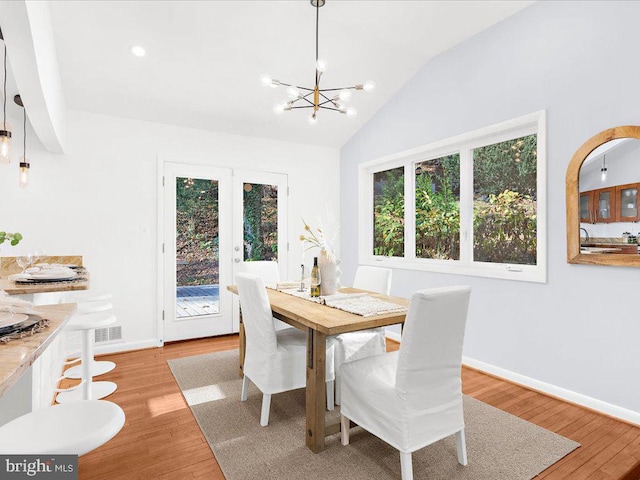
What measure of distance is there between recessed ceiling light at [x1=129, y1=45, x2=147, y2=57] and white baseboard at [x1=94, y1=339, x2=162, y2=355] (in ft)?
8.90

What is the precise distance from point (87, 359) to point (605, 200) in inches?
145

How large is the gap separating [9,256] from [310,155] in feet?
10.8

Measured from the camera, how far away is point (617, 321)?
7.88 feet

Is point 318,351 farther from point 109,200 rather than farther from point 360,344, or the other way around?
point 109,200

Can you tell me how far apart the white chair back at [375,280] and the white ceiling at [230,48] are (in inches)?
76.6

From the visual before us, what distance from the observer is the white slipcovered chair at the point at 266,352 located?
2.19 meters

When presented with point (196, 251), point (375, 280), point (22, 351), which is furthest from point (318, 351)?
point (196, 251)

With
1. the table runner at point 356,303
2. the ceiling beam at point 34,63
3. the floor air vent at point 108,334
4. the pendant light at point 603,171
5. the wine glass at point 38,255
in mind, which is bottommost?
the floor air vent at point 108,334

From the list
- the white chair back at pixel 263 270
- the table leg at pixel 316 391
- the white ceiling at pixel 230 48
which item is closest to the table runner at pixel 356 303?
the table leg at pixel 316 391

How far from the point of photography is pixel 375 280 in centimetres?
305

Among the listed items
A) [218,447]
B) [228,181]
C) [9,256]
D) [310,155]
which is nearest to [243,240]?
[228,181]

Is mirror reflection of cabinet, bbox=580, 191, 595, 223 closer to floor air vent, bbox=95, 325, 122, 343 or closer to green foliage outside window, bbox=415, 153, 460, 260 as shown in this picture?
green foliage outside window, bbox=415, 153, 460, 260

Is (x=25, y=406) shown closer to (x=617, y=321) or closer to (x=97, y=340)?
(x=97, y=340)

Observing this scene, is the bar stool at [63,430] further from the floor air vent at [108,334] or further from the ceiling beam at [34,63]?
the floor air vent at [108,334]
